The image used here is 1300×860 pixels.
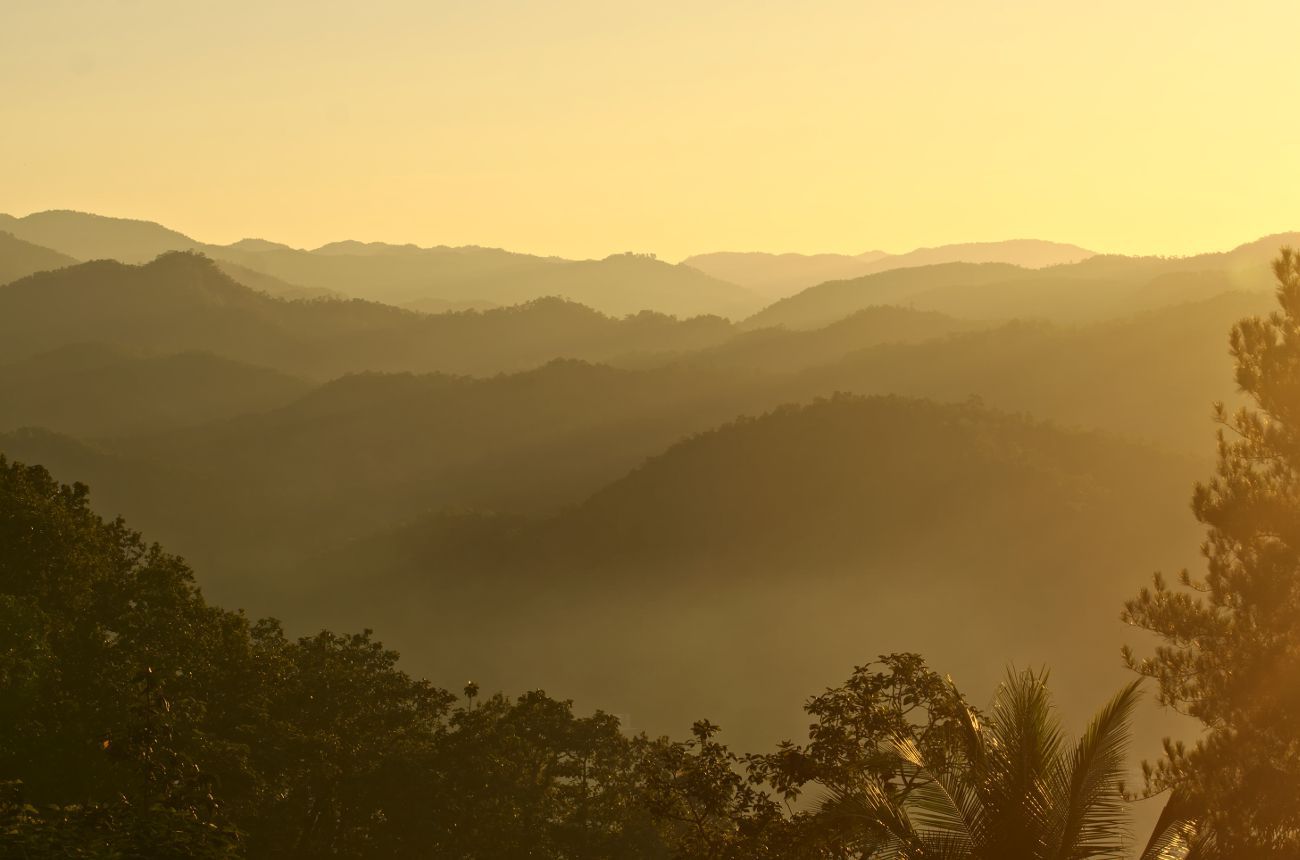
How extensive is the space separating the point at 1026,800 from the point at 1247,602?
1003 cm

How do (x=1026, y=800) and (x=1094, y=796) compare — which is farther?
(x=1026, y=800)

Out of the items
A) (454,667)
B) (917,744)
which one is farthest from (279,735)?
(454,667)

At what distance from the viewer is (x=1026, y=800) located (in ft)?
38.1

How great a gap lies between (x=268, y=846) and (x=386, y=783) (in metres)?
3.94

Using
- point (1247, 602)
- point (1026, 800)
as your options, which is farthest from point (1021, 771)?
point (1247, 602)

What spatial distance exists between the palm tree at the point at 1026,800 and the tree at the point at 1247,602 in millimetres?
7235

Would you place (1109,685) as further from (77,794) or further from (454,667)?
(77,794)

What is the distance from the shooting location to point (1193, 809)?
13273 mm

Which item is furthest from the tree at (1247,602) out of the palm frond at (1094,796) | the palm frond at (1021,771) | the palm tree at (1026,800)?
the palm frond at (1021,771)

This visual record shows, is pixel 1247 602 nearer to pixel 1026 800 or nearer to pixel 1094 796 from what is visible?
pixel 1094 796

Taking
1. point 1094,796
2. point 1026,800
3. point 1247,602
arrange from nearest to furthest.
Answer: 1. point 1094,796
2. point 1026,800
3. point 1247,602

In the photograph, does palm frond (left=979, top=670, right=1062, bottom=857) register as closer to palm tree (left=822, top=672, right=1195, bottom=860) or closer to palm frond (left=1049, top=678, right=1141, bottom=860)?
palm tree (left=822, top=672, right=1195, bottom=860)

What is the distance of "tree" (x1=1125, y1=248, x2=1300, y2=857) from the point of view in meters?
18.6

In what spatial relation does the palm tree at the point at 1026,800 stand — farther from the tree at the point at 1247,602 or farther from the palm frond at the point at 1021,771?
the tree at the point at 1247,602
